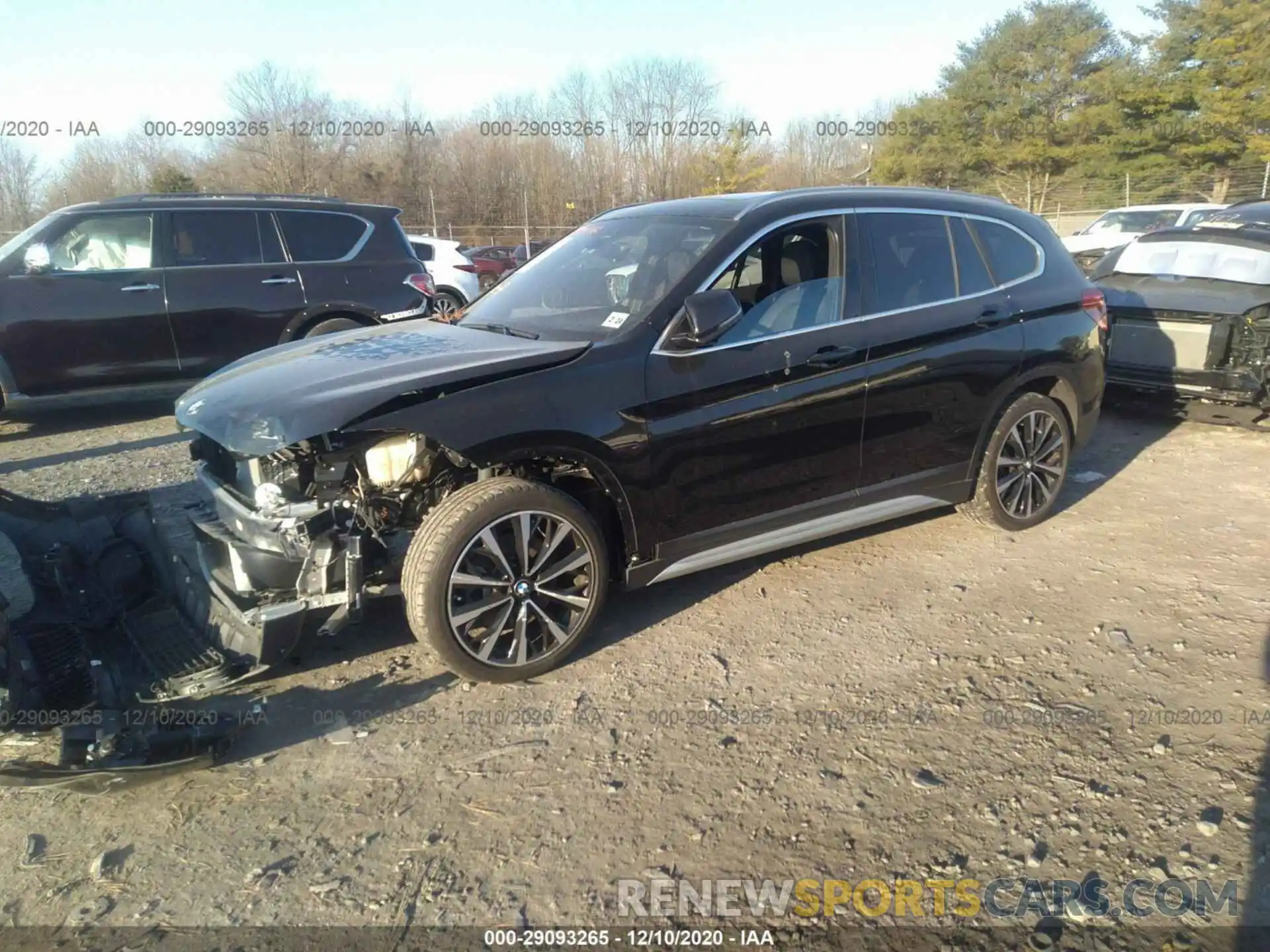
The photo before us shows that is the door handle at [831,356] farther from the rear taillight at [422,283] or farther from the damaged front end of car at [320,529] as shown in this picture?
→ the rear taillight at [422,283]

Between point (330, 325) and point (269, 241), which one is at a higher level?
point (269, 241)

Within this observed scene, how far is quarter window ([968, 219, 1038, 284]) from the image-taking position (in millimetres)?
4906

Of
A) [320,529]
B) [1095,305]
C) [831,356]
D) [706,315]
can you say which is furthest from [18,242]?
[1095,305]

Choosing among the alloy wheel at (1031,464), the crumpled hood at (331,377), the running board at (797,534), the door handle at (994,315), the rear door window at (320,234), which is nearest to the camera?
the crumpled hood at (331,377)

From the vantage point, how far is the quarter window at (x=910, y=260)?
14.6ft

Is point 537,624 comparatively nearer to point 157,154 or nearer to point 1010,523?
point 1010,523

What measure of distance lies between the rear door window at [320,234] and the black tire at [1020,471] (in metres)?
6.19

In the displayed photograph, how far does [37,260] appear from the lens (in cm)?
741

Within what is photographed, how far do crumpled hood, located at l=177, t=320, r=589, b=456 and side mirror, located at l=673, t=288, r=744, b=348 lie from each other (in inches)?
18.4

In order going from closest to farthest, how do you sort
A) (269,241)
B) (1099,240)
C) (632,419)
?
(632,419) < (269,241) < (1099,240)

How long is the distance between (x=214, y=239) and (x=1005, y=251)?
262 inches

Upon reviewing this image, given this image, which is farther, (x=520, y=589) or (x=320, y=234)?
(x=320, y=234)

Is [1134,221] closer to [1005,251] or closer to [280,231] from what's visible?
[1005,251]

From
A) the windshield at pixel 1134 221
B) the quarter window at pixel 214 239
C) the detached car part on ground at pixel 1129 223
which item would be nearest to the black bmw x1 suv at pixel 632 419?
the quarter window at pixel 214 239
